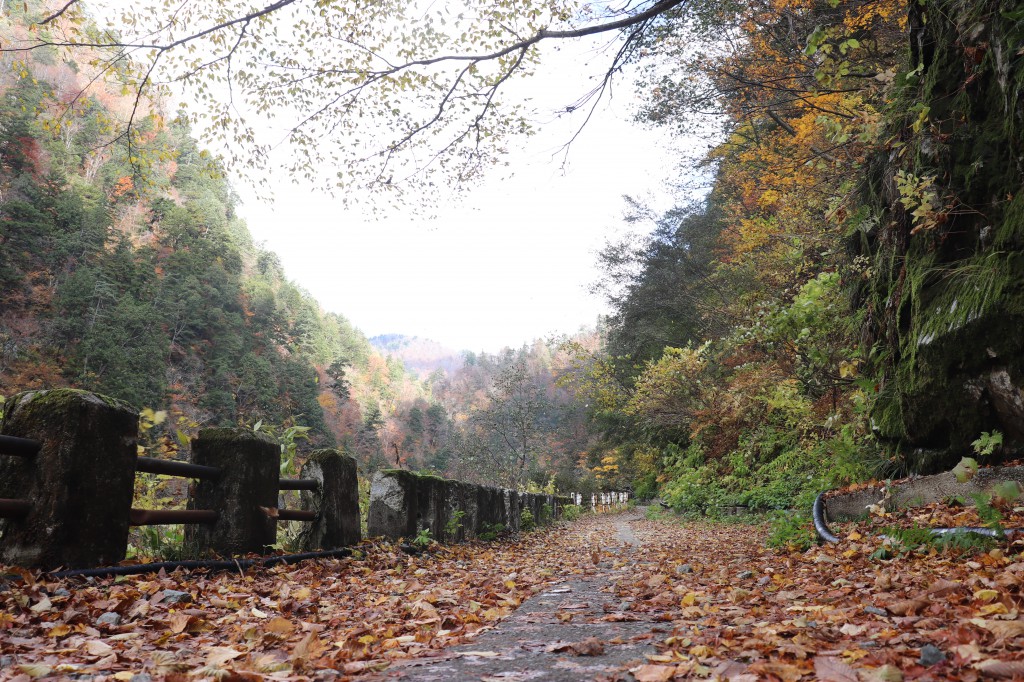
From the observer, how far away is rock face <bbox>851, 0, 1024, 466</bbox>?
13.8 ft

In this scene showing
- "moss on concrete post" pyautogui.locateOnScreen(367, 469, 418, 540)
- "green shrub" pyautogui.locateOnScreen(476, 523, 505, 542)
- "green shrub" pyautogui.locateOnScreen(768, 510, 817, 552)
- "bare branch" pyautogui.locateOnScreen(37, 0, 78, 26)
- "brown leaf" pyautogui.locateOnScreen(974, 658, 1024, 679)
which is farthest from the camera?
"green shrub" pyautogui.locateOnScreen(476, 523, 505, 542)

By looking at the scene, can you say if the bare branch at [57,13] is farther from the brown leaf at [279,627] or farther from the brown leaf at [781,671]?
the brown leaf at [781,671]

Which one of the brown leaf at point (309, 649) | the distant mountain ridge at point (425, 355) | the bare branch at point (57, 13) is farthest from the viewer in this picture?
the distant mountain ridge at point (425, 355)

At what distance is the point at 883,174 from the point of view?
6.26 meters

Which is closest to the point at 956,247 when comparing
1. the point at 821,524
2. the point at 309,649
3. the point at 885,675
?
the point at 821,524

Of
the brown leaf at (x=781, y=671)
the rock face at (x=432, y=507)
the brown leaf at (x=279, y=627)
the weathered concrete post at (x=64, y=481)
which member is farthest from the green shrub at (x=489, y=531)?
the brown leaf at (x=781, y=671)

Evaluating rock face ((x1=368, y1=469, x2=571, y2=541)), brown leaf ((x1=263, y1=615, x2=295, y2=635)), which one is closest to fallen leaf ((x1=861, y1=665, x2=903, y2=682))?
brown leaf ((x1=263, y1=615, x2=295, y2=635))

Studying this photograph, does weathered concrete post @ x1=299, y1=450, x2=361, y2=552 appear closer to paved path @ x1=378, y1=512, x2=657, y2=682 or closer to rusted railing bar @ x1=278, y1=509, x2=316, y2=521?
rusted railing bar @ x1=278, y1=509, x2=316, y2=521

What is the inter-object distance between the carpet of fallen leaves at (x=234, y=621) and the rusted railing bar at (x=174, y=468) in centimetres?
67

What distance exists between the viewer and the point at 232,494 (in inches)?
179

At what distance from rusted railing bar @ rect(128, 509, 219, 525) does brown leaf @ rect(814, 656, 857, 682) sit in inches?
146

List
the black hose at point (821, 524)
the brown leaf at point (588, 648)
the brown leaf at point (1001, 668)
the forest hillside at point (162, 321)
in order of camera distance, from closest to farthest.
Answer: the brown leaf at point (1001, 668) < the brown leaf at point (588, 648) < the black hose at point (821, 524) < the forest hillside at point (162, 321)

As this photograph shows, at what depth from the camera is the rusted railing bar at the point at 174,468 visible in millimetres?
3832

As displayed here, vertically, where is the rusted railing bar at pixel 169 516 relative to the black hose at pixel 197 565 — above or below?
above
